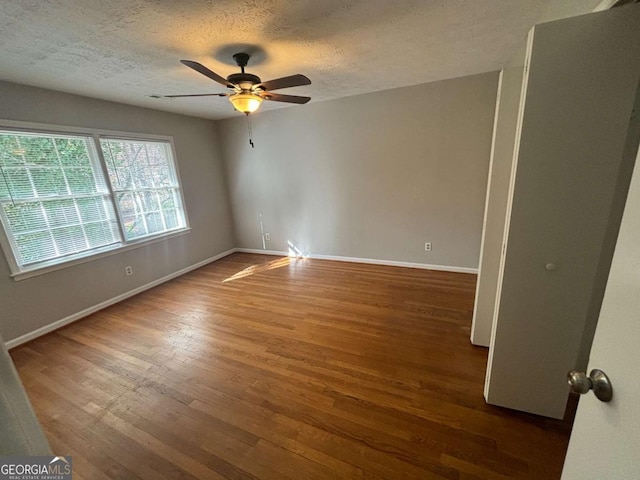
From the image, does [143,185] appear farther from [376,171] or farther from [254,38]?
[376,171]

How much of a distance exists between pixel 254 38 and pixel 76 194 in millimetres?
2696

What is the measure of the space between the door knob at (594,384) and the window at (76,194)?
159 inches

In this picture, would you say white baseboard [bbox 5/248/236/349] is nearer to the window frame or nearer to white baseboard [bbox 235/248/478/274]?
the window frame

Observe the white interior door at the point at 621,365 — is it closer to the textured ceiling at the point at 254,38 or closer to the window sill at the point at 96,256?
the textured ceiling at the point at 254,38

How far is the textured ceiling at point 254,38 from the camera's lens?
1.52 meters

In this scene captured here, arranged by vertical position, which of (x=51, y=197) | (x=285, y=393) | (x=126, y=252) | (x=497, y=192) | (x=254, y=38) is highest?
(x=254, y=38)

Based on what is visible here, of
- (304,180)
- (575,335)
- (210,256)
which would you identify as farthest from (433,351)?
(210,256)

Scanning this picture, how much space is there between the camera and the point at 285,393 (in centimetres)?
179

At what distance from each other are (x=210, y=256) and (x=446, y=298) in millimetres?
3941

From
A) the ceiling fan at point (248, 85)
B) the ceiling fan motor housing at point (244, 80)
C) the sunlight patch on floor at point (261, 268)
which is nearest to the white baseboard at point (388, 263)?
the sunlight patch on floor at point (261, 268)

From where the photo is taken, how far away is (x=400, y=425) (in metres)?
1.51

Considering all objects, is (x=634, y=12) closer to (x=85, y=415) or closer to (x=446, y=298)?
(x=446, y=298)

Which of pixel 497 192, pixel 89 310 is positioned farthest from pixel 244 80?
pixel 89 310

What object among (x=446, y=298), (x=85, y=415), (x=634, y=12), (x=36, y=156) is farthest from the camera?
(x=446, y=298)
